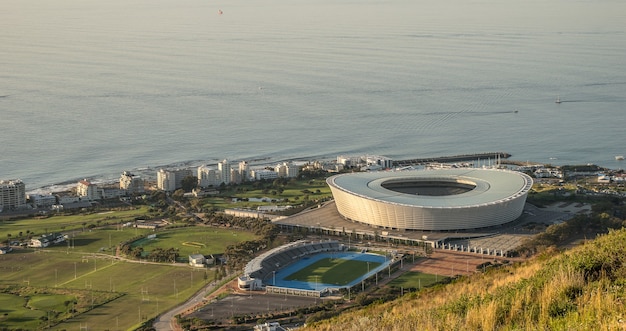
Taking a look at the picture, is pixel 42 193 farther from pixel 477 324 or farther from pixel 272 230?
pixel 477 324

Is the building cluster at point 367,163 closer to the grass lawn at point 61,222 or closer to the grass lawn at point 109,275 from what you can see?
the grass lawn at point 61,222

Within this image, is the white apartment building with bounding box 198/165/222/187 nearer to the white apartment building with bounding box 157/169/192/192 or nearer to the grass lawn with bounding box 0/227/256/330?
the white apartment building with bounding box 157/169/192/192

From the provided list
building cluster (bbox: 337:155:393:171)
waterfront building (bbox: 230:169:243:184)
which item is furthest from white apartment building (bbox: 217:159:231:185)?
building cluster (bbox: 337:155:393:171)

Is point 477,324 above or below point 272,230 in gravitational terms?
above

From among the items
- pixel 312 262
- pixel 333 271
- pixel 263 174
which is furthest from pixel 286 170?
pixel 333 271

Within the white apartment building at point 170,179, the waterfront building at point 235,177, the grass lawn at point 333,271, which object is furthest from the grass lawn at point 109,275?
the waterfront building at point 235,177

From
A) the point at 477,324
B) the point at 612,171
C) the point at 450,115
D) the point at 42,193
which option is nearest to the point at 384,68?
the point at 450,115
